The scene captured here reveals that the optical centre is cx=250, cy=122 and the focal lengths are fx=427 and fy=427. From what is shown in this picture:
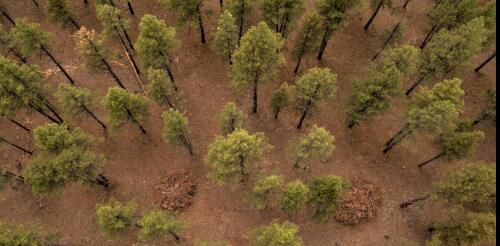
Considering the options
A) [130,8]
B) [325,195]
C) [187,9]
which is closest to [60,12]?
[130,8]

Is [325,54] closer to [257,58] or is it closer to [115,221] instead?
[257,58]

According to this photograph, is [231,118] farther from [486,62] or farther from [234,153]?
[486,62]

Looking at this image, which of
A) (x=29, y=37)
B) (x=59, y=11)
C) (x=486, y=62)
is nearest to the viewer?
(x=29, y=37)

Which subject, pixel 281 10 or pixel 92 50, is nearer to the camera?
pixel 92 50

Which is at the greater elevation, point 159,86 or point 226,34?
point 226,34

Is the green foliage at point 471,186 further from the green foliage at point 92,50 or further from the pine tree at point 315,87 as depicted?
the green foliage at point 92,50

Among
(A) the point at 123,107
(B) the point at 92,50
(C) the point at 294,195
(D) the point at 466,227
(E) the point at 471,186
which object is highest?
(B) the point at 92,50
